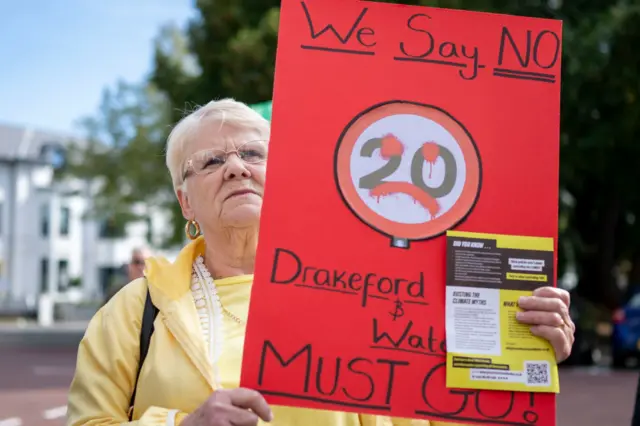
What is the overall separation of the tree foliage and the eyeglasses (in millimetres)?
8912

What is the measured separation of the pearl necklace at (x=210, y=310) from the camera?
7.18 ft

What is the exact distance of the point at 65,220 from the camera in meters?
54.3

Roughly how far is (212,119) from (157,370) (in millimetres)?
677

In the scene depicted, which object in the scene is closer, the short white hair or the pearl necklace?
the pearl necklace

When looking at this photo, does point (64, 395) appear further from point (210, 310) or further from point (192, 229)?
point (210, 310)

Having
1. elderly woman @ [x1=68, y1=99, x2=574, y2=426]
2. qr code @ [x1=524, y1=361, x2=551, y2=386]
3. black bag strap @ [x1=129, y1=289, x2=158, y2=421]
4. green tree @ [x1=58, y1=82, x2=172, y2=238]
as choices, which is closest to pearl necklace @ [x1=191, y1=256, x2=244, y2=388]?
elderly woman @ [x1=68, y1=99, x2=574, y2=426]

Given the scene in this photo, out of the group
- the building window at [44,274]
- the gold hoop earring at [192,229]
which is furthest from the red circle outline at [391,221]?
the building window at [44,274]

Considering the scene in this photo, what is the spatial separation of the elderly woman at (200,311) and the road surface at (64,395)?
7.18 metres

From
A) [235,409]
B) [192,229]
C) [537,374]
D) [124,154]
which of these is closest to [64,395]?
[192,229]

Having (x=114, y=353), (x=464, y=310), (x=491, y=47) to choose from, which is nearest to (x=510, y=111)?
(x=491, y=47)

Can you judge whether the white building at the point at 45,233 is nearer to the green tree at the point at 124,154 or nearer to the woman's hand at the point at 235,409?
the green tree at the point at 124,154

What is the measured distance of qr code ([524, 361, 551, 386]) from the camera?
186 centimetres

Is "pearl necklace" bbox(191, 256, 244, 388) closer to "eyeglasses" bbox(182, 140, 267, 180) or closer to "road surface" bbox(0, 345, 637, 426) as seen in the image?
"eyeglasses" bbox(182, 140, 267, 180)

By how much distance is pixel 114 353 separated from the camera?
7.09 ft
